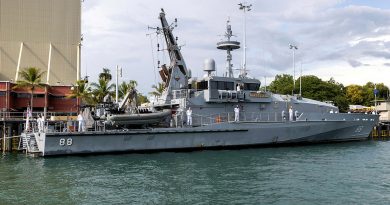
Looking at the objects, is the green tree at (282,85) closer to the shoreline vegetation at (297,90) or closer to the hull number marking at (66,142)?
the shoreline vegetation at (297,90)

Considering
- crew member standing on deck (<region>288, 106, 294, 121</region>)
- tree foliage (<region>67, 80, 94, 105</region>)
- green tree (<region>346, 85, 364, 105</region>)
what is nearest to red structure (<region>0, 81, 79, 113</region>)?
tree foliage (<region>67, 80, 94, 105</region>)

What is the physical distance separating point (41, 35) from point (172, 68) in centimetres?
2177

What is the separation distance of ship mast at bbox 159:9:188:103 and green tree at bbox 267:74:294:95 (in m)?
41.4

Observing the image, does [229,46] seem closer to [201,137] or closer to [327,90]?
[201,137]

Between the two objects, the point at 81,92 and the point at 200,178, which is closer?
the point at 200,178

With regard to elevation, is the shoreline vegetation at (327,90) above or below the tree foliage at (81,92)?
above

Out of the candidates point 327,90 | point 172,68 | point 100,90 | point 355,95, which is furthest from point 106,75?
point 355,95

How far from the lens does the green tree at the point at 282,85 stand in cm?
6594

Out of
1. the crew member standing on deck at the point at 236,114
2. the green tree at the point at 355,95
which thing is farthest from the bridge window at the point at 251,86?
the green tree at the point at 355,95

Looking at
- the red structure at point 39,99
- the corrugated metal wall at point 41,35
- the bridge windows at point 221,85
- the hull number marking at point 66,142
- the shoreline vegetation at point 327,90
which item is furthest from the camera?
the shoreline vegetation at point 327,90

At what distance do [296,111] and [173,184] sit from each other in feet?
49.8

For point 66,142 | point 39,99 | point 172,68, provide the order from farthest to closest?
1. point 39,99
2. point 172,68
3. point 66,142

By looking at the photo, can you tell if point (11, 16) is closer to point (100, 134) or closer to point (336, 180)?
point (100, 134)

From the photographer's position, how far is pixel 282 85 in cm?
6894
